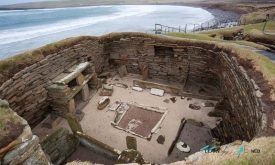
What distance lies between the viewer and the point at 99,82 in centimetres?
1445

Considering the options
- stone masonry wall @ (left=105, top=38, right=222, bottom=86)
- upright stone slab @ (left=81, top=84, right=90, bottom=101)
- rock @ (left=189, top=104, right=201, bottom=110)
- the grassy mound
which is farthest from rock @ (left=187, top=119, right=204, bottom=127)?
the grassy mound

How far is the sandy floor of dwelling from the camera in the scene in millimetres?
8930

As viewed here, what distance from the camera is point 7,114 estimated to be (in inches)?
225

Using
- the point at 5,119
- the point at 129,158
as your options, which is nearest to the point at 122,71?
the point at 129,158

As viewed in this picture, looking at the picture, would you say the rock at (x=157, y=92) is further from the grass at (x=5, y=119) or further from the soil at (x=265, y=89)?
the grass at (x=5, y=119)

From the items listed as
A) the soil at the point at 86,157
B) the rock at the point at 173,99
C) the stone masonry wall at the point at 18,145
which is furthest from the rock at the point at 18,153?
the rock at the point at 173,99

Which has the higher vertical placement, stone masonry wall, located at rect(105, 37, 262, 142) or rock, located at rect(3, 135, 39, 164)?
rock, located at rect(3, 135, 39, 164)

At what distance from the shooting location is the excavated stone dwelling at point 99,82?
5.85m

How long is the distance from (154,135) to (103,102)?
445cm

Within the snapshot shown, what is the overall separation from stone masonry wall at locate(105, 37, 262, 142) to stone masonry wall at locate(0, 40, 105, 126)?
202 inches

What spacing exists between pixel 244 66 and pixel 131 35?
10052 millimetres

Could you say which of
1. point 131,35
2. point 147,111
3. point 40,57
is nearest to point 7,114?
point 40,57

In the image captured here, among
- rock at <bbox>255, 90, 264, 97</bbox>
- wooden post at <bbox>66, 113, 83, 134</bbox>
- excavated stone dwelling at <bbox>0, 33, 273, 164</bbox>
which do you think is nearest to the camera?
excavated stone dwelling at <bbox>0, 33, 273, 164</bbox>

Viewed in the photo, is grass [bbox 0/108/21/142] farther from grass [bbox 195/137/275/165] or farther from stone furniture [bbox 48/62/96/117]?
Result: grass [bbox 195/137/275/165]
